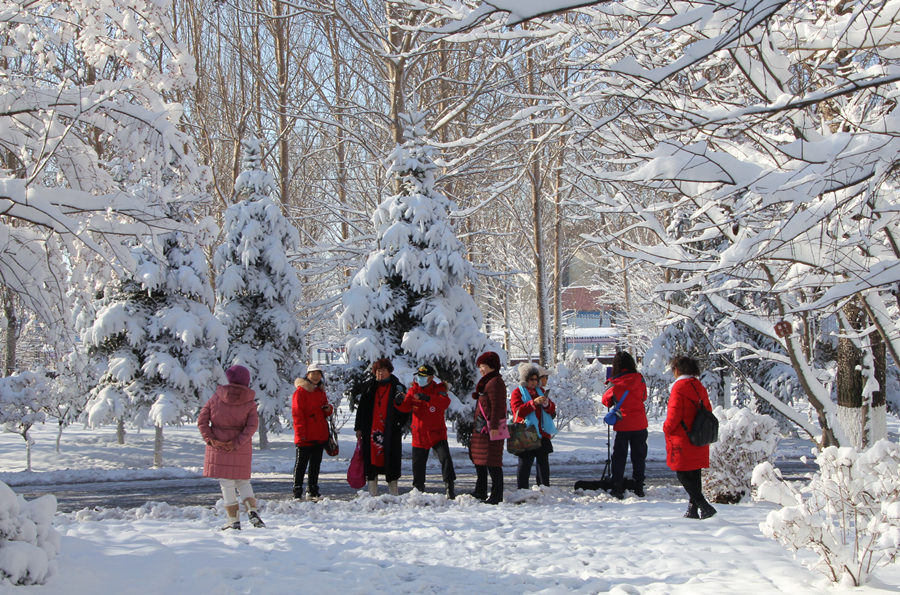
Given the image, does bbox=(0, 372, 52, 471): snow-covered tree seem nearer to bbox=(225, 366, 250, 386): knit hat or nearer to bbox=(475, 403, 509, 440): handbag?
bbox=(225, 366, 250, 386): knit hat

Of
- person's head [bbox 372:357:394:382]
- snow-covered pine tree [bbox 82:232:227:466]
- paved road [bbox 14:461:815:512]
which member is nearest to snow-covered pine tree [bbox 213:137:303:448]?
snow-covered pine tree [bbox 82:232:227:466]

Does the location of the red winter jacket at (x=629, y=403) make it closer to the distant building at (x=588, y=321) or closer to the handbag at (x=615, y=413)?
the handbag at (x=615, y=413)

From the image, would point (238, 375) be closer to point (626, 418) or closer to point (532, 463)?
point (532, 463)

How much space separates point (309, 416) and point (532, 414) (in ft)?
8.81

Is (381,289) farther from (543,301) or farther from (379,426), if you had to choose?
(543,301)

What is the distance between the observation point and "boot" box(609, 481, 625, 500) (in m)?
8.26

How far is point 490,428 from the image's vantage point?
7.98 meters

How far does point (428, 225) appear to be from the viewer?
14.1 m

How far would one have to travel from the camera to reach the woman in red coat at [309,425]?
8.73 metres

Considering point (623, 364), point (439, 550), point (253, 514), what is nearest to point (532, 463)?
point (623, 364)

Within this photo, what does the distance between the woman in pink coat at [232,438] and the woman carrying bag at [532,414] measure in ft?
10.2

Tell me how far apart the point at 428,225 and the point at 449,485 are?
672cm

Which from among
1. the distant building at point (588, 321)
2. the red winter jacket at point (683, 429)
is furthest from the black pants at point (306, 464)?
the distant building at point (588, 321)

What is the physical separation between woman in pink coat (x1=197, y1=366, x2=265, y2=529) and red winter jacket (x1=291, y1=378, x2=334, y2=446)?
201 centimetres
